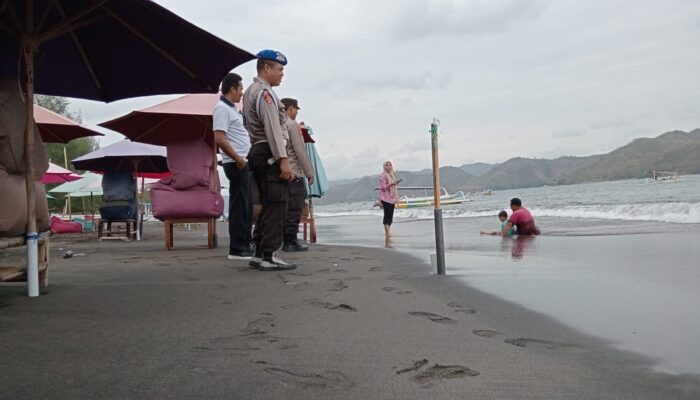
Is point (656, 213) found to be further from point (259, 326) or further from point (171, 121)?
point (259, 326)

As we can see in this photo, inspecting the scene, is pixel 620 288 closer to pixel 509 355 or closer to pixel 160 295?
pixel 509 355

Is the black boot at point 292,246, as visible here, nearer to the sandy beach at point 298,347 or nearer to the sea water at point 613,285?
the sea water at point 613,285

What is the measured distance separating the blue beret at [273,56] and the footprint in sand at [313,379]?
3.45m

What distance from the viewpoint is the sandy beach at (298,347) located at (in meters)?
1.89

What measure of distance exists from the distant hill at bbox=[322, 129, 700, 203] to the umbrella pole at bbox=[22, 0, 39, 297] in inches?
1700

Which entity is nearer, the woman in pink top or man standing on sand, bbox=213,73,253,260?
man standing on sand, bbox=213,73,253,260

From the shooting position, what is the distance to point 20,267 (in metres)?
3.60

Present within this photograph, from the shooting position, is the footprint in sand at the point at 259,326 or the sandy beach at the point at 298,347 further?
the footprint in sand at the point at 259,326

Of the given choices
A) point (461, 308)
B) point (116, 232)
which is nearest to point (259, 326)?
point (461, 308)

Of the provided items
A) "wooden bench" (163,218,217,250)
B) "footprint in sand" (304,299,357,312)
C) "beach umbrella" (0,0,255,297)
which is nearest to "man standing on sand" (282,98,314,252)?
"wooden bench" (163,218,217,250)

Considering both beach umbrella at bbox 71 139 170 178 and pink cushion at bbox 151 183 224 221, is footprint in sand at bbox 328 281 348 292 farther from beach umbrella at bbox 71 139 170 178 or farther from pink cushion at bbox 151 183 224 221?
beach umbrella at bbox 71 139 170 178

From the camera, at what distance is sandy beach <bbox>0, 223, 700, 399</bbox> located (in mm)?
1894

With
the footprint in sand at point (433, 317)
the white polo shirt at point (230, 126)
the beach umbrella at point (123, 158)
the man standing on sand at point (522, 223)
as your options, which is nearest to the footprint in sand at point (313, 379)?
the footprint in sand at point (433, 317)

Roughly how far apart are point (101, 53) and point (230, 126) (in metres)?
1.80
